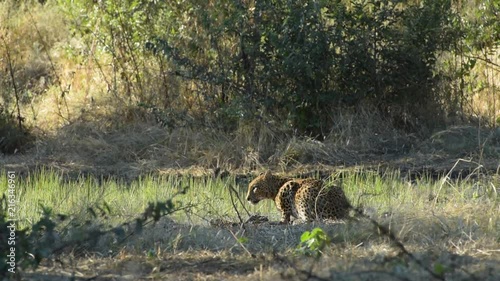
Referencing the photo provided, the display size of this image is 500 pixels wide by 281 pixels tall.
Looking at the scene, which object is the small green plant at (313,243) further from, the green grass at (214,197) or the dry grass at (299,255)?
the green grass at (214,197)

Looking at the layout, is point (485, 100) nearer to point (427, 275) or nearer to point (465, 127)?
point (465, 127)

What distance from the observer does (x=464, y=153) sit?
1354 centimetres

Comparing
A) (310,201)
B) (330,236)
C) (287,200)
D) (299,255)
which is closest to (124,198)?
(287,200)

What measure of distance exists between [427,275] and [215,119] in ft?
29.7

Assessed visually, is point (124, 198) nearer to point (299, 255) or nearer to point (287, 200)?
point (287, 200)

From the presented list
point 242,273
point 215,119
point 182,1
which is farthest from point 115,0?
point 242,273

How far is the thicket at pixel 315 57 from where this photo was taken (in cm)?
1413

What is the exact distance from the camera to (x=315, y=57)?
46.3ft

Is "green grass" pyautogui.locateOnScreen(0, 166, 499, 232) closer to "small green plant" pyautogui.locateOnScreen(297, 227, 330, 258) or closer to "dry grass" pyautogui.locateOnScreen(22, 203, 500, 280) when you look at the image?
"dry grass" pyautogui.locateOnScreen(22, 203, 500, 280)

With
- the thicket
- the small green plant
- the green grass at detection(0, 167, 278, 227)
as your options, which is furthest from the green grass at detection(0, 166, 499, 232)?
the thicket

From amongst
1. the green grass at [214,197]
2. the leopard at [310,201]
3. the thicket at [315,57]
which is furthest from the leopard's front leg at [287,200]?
the thicket at [315,57]

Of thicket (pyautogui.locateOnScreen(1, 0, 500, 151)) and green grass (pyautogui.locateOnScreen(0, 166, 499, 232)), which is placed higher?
thicket (pyautogui.locateOnScreen(1, 0, 500, 151))

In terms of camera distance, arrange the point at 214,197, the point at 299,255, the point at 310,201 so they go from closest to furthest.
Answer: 1. the point at 299,255
2. the point at 310,201
3. the point at 214,197

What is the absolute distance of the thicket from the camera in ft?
46.4
